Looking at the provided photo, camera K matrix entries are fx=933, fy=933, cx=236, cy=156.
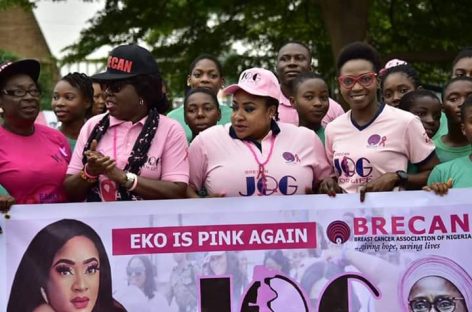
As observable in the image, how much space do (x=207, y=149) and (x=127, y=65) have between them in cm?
69

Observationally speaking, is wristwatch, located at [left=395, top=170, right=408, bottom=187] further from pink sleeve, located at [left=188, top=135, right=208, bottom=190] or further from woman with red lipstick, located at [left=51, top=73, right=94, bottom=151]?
woman with red lipstick, located at [left=51, top=73, right=94, bottom=151]

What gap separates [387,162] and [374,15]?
13.3 metres

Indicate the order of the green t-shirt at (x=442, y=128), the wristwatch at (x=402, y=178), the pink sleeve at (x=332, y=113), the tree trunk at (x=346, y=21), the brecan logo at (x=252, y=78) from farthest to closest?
1. the tree trunk at (x=346, y=21)
2. the pink sleeve at (x=332, y=113)
3. the green t-shirt at (x=442, y=128)
4. the brecan logo at (x=252, y=78)
5. the wristwatch at (x=402, y=178)

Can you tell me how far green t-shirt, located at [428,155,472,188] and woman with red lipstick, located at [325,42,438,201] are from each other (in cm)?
12

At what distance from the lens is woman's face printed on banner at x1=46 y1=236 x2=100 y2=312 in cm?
531

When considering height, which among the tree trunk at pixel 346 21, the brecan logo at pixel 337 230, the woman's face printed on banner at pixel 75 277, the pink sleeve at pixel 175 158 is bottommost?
the woman's face printed on banner at pixel 75 277

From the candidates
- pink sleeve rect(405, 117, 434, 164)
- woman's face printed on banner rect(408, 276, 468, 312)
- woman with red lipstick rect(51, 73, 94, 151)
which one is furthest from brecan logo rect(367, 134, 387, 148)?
woman with red lipstick rect(51, 73, 94, 151)

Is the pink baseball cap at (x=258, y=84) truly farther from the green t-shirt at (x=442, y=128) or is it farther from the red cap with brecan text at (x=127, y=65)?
the green t-shirt at (x=442, y=128)

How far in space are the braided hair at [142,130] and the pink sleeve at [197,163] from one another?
11.9 inches

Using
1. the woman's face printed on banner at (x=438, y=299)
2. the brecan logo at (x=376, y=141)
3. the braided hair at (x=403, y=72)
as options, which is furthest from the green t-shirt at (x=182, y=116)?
the woman's face printed on banner at (x=438, y=299)

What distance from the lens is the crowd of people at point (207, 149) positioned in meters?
5.27

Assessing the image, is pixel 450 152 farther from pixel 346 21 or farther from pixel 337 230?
pixel 346 21

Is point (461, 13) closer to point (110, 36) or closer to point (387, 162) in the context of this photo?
point (110, 36)

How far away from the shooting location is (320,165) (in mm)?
5598
